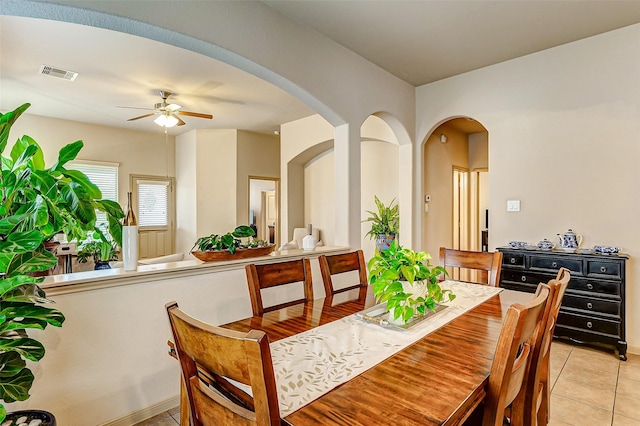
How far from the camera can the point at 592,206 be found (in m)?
3.40

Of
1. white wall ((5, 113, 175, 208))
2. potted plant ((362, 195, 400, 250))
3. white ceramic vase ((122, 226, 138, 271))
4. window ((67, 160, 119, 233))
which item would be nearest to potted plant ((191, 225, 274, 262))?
white ceramic vase ((122, 226, 138, 271))

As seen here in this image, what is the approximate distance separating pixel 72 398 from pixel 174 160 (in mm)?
6490

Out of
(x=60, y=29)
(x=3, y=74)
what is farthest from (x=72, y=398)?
(x=3, y=74)

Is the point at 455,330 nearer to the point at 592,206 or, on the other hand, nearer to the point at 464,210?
the point at 592,206

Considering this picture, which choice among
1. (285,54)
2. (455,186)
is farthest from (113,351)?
(455,186)

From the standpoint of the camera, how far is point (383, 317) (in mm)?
1606

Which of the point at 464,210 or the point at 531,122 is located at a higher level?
the point at 531,122

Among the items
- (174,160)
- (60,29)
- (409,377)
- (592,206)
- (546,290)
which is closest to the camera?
(409,377)

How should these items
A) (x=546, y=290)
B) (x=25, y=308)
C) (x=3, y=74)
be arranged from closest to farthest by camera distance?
(x=546, y=290) < (x=25, y=308) < (x=3, y=74)

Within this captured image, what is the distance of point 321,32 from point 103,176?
5.53 metres

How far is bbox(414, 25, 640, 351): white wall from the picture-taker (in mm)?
3223

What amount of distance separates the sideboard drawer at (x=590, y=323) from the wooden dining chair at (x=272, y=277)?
2.68m

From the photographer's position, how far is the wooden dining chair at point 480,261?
7.66ft

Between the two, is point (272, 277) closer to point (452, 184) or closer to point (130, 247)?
point (130, 247)
